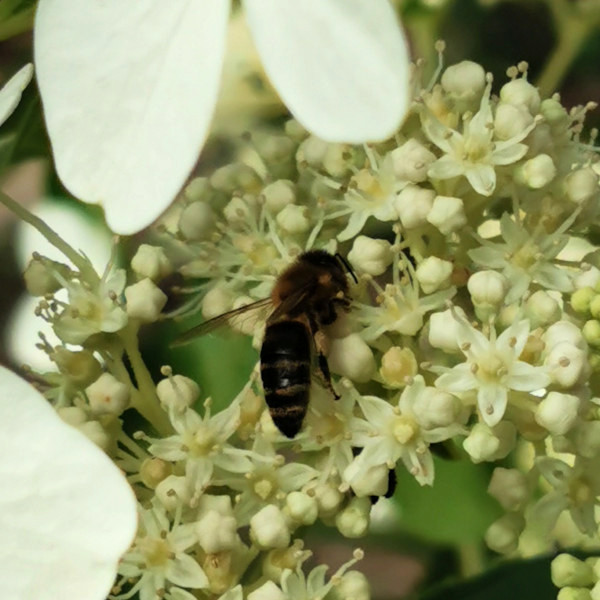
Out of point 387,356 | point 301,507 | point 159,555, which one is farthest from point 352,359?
point 159,555

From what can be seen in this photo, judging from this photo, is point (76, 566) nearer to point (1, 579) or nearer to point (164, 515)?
point (1, 579)

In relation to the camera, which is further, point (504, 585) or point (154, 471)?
point (504, 585)

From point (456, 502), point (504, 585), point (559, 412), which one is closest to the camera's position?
point (559, 412)

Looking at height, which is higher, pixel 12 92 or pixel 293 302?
pixel 12 92

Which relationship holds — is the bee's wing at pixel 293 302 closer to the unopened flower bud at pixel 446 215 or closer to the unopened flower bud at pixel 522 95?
the unopened flower bud at pixel 446 215

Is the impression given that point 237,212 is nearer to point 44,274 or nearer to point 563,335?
point 44,274

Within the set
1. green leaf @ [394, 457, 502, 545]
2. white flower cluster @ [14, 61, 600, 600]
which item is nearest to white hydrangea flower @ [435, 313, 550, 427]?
white flower cluster @ [14, 61, 600, 600]

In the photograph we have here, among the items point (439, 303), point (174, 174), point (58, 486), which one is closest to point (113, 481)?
point (58, 486)
